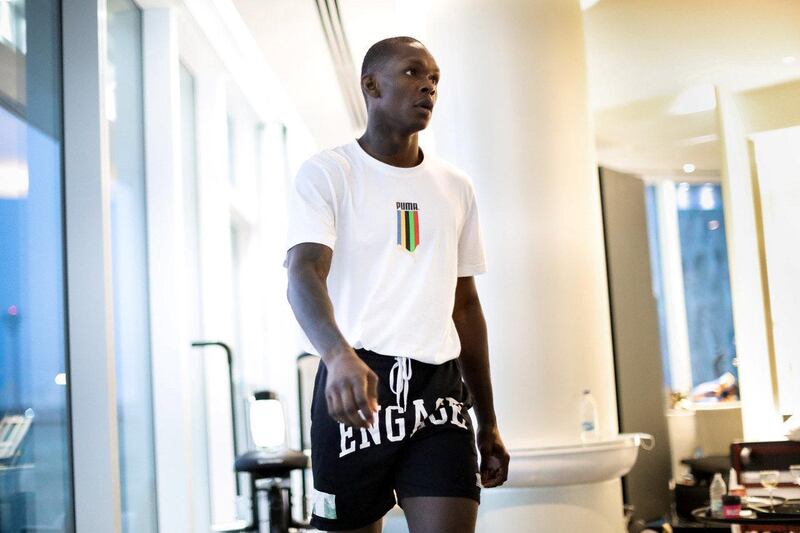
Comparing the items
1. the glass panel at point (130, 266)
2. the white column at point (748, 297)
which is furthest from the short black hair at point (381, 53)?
the white column at point (748, 297)

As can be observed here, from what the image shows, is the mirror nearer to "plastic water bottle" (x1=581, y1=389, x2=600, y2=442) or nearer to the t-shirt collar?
"plastic water bottle" (x1=581, y1=389, x2=600, y2=442)

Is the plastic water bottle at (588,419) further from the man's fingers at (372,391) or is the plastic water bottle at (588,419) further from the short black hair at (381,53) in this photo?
the man's fingers at (372,391)

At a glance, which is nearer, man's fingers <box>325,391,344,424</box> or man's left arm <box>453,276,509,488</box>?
man's fingers <box>325,391,344,424</box>

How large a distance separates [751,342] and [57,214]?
5.04 meters

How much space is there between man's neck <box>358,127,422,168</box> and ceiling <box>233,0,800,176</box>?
110 inches

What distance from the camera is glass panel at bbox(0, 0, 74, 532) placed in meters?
2.91

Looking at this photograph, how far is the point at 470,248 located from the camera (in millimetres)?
1979

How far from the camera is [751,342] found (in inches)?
279

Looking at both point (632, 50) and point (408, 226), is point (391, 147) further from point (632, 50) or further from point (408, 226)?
point (632, 50)

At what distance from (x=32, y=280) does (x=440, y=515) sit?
1866 mm

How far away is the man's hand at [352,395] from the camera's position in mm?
1468

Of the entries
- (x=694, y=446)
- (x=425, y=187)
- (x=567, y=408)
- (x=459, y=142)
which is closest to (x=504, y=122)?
(x=459, y=142)

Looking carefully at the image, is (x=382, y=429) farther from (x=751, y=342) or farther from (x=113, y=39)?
(x=751, y=342)

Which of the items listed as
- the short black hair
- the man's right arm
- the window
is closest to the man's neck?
the short black hair
